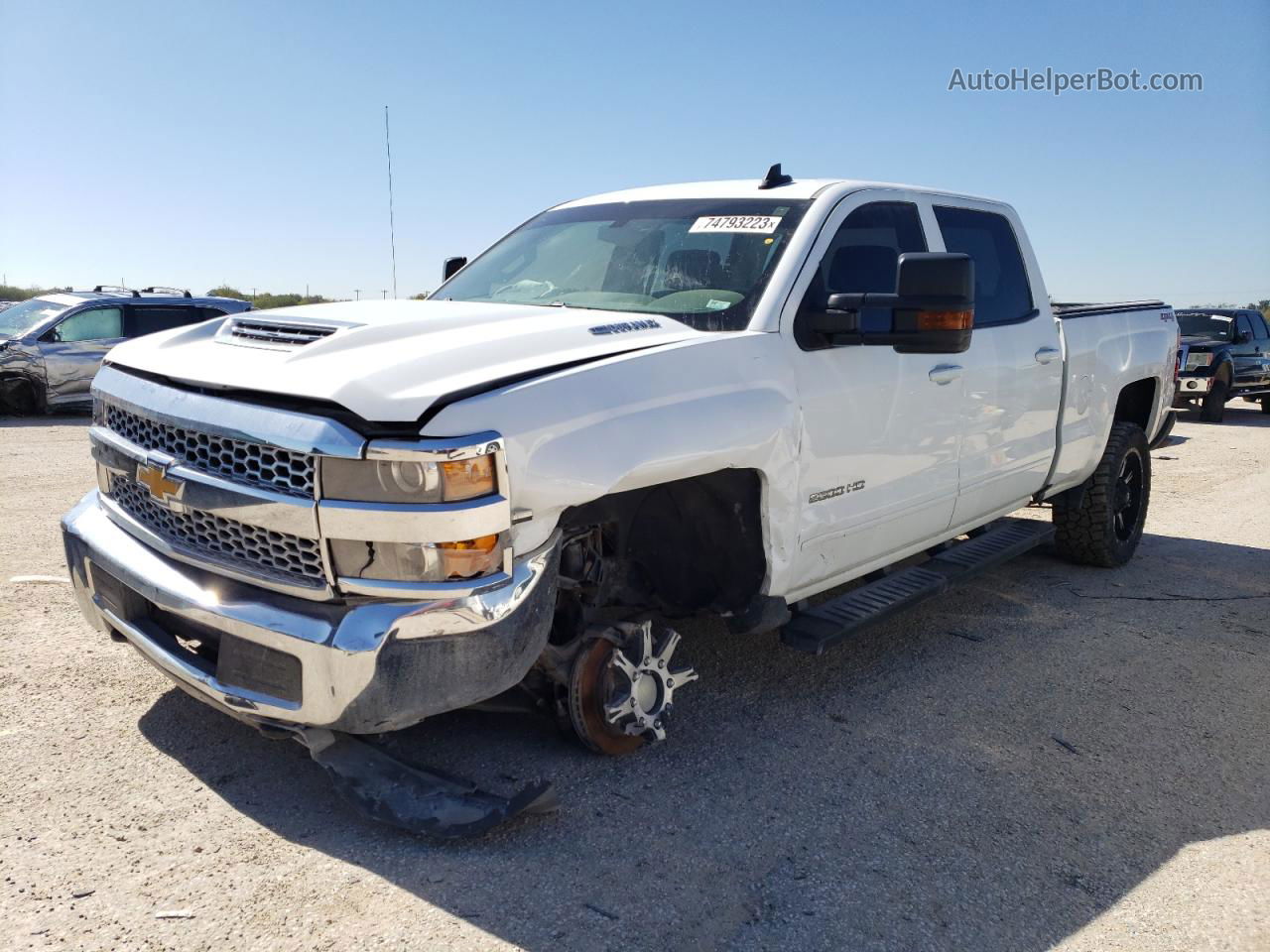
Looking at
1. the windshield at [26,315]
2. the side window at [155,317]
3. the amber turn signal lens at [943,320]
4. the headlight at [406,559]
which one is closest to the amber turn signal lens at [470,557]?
the headlight at [406,559]

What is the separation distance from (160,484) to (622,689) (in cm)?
154

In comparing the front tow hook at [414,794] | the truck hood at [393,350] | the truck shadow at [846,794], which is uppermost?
the truck hood at [393,350]

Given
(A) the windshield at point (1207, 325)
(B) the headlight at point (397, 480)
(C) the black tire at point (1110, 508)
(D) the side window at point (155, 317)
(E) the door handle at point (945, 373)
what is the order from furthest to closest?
(A) the windshield at point (1207, 325) → (D) the side window at point (155, 317) → (C) the black tire at point (1110, 508) → (E) the door handle at point (945, 373) → (B) the headlight at point (397, 480)

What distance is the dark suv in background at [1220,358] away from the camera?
15742mm

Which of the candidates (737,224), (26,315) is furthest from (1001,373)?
(26,315)

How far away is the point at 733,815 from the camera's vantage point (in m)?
3.16

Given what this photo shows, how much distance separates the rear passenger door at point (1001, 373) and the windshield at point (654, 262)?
1.08 m

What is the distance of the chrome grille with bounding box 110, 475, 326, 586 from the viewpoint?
2705 mm

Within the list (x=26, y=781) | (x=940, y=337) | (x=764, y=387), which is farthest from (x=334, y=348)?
(x=940, y=337)

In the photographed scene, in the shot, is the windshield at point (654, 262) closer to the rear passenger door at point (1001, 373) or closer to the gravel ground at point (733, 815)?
the rear passenger door at point (1001, 373)

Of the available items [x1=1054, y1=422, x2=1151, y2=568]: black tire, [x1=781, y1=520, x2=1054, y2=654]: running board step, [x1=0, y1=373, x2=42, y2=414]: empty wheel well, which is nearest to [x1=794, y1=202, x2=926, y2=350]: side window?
[x1=781, y1=520, x2=1054, y2=654]: running board step

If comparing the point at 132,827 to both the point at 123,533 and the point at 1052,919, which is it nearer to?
the point at 123,533

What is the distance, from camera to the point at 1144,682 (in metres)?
4.41

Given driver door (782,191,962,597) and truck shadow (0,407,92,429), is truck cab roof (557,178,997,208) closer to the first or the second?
driver door (782,191,962,597)
